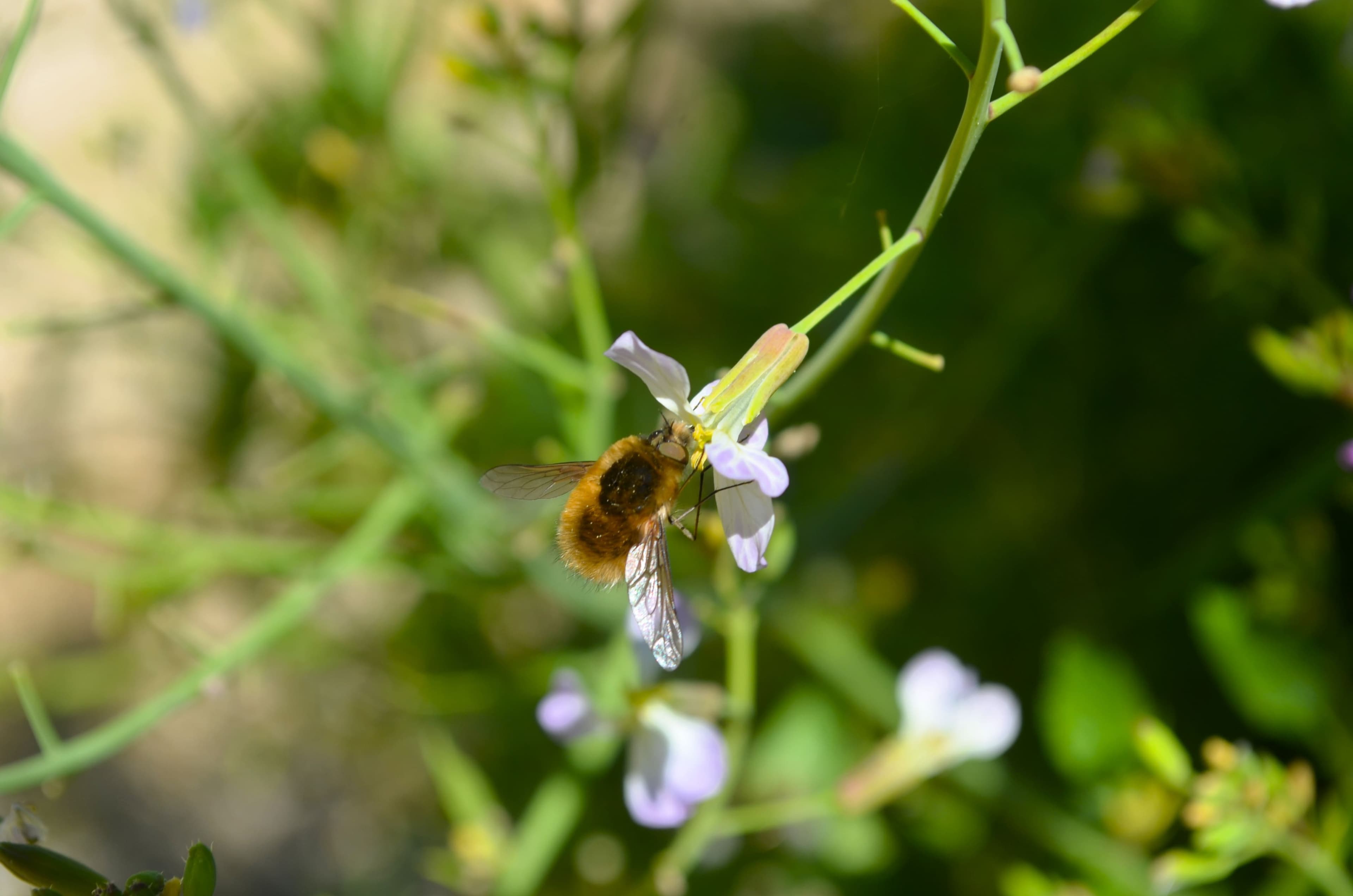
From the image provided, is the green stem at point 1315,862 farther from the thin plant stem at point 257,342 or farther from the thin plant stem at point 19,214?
the thin plant stem at point 19,214

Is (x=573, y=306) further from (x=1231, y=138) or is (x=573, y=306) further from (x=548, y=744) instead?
(x=1231, y=138)

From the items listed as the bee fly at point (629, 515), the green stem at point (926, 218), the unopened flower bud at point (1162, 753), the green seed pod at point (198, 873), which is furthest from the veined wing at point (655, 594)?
the unopened flower bud at point (1162, 753)

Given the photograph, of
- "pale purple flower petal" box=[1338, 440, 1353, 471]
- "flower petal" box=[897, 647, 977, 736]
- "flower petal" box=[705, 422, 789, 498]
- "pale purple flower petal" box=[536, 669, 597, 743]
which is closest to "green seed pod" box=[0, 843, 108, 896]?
"pale purple flower petal" box=[536, 669, 597, 743]

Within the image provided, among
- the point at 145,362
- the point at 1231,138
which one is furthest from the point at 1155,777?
the point at 145,362

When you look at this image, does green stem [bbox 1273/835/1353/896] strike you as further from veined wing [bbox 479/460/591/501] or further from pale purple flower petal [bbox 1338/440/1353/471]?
veined wing [bbox 479/460/591/501]

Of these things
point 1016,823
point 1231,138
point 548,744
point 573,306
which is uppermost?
point 1231,138

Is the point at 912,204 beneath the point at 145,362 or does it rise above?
above
